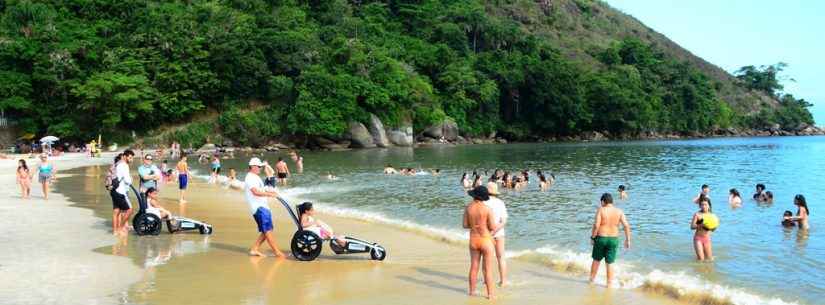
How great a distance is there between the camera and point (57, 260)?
11125mm

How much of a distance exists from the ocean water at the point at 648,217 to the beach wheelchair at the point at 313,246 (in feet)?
10.9

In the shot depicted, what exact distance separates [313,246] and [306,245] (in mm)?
133

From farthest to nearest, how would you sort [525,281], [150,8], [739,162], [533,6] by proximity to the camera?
[533,6] < [150,8] < [739,162] < [525,281]

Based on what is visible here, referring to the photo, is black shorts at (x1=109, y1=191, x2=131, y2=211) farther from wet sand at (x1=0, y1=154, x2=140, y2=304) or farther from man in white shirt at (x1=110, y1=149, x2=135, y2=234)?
wet sand at (x1=0, y1=154, x2=140, y2=304)

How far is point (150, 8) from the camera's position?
244 feet

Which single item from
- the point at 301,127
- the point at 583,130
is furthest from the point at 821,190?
the point at 583,130

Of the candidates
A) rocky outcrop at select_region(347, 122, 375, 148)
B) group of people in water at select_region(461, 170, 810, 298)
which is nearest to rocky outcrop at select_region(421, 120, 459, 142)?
rocky outcrop at select_region(347, 122, 375, 148)

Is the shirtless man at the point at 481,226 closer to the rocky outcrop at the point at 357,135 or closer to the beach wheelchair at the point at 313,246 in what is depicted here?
the beach wheelchair at the point at 313,246

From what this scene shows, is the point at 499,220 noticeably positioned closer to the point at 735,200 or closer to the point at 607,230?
the point at 607,230

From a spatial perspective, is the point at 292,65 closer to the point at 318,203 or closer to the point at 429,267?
the point at 318,203

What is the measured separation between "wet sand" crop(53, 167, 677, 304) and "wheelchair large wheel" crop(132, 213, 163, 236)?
23cm

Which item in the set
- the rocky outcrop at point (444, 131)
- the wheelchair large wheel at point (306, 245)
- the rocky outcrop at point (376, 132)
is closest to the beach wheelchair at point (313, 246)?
the wheelchair large wheel at point (306, 245)

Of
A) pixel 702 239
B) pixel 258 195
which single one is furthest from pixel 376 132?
pixel 258 195

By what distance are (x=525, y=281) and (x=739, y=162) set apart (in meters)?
44.8
